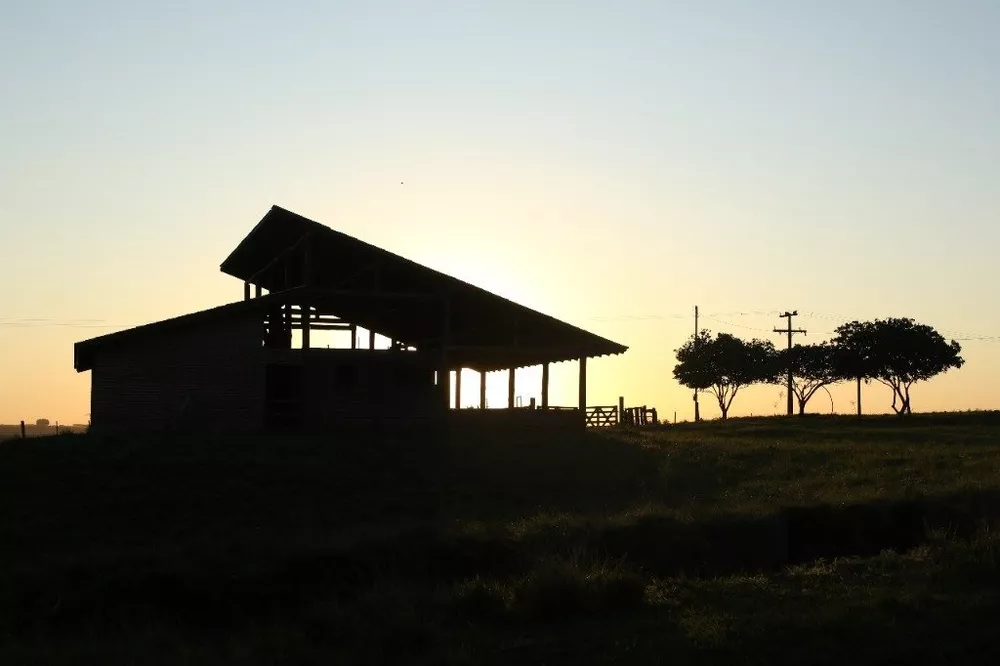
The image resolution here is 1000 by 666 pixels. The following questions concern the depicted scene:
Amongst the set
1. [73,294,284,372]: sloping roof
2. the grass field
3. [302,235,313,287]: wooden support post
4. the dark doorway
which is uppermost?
[302,235,313,287]: wooden support post

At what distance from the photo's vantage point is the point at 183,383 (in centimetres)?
3434

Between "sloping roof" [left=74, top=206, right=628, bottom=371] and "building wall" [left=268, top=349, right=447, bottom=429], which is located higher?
"sloping roof" [left=74, top=206, right=628, bottom=371]

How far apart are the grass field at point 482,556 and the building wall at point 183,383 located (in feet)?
11.9

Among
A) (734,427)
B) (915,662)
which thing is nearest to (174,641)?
(915,662)

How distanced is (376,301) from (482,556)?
22.0m

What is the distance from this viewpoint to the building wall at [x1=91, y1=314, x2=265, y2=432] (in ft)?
112

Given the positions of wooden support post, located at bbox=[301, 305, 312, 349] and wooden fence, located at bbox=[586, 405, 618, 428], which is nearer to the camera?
wooden support post, located at bbox=[301, 305, 312, 349]

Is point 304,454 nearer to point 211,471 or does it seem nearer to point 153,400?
point 211,471

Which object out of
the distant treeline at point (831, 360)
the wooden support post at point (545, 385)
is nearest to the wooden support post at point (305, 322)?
the wooden support post at point (545, 385)

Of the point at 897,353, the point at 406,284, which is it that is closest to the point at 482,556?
the point at 406,284

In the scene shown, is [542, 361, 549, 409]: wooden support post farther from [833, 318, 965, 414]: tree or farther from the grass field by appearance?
[833, 318, 965, 414]: tree

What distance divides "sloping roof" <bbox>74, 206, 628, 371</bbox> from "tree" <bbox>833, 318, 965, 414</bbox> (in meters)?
47.2

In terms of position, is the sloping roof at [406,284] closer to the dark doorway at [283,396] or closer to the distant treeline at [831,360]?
the dark doorway at [283,396]

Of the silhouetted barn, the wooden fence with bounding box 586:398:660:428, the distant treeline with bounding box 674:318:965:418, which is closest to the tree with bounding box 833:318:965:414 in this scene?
the distant treeline with bounding box 674:318:965:418
